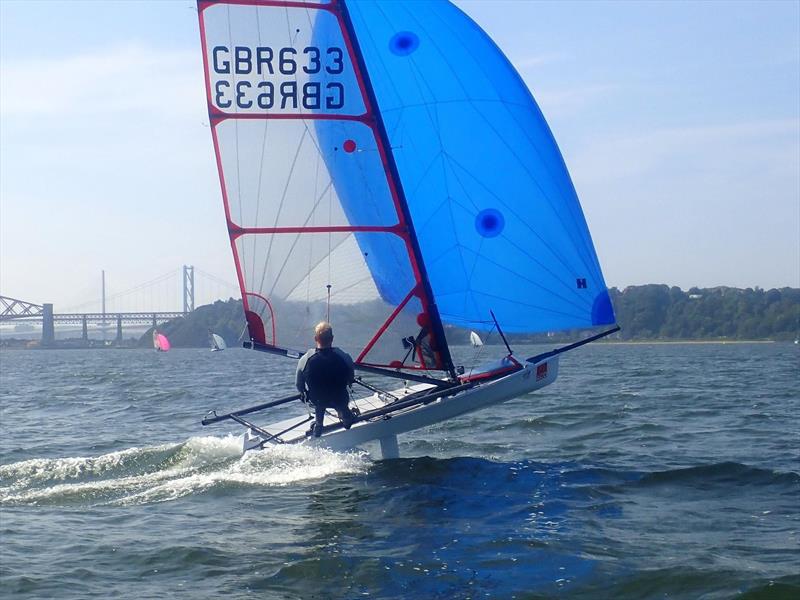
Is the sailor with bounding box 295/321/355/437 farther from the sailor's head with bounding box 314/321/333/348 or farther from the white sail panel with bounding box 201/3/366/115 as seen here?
the white sail panel with bounding box 201/3/366/115

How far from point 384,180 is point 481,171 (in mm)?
659

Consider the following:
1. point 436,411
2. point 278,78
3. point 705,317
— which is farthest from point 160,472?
point 705,317

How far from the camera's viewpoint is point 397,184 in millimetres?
7164

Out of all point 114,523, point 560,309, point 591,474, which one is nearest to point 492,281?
point 560,309

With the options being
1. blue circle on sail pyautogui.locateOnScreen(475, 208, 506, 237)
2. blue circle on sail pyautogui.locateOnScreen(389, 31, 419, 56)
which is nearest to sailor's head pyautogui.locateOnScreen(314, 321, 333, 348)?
blue circle on sail pyautogui.locateOnScreen(475, 208, 506, 237)

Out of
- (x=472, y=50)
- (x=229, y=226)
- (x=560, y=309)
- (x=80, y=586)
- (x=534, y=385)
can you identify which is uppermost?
(x=472, y=50)

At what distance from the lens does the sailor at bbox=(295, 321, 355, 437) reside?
671 cm

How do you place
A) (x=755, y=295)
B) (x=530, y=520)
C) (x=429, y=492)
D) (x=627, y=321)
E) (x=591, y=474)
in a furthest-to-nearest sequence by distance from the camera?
(x=755, y=295), (x=627, y=321), (x=591, y=474), (x=429, y=492), (x=530, y=520)

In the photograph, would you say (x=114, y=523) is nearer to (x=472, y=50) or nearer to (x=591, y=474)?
(x=591, y=474)

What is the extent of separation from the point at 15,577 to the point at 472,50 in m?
4.43

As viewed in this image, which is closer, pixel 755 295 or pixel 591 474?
pixel 591 474

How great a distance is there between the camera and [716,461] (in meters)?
7.02

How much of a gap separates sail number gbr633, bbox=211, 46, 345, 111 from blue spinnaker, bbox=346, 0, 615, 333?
0.35 metres

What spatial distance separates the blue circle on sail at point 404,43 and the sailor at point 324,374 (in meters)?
1.95
